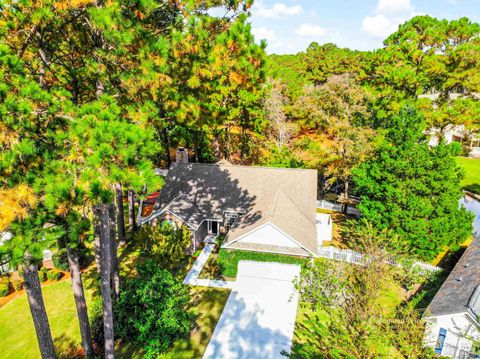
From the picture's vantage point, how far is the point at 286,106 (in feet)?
137

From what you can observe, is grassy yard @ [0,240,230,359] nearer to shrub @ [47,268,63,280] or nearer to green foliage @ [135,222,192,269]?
shrub @ [47,268,63,280]

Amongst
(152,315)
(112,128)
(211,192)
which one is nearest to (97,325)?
(152,315)

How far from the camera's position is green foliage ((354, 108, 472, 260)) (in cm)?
1945

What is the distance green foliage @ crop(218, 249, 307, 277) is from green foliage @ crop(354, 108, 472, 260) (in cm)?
646

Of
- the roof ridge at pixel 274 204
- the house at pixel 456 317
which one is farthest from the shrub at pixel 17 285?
the house at pixel 456 317

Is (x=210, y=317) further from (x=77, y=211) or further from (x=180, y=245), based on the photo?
(x=77, y=211)

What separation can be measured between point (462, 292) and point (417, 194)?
7.18m

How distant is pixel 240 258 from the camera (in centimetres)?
1922

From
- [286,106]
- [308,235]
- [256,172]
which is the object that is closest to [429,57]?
[286,106]

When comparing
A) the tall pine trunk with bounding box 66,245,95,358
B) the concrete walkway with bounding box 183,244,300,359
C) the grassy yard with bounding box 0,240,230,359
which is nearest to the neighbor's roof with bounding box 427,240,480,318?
the concrete walkway with bounding box 183,244,300,359

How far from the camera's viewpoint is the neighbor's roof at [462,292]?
13164 millimetres

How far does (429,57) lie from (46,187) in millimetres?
33375

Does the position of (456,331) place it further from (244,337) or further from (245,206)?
(245,206)

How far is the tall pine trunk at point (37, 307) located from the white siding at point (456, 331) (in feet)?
48.4
